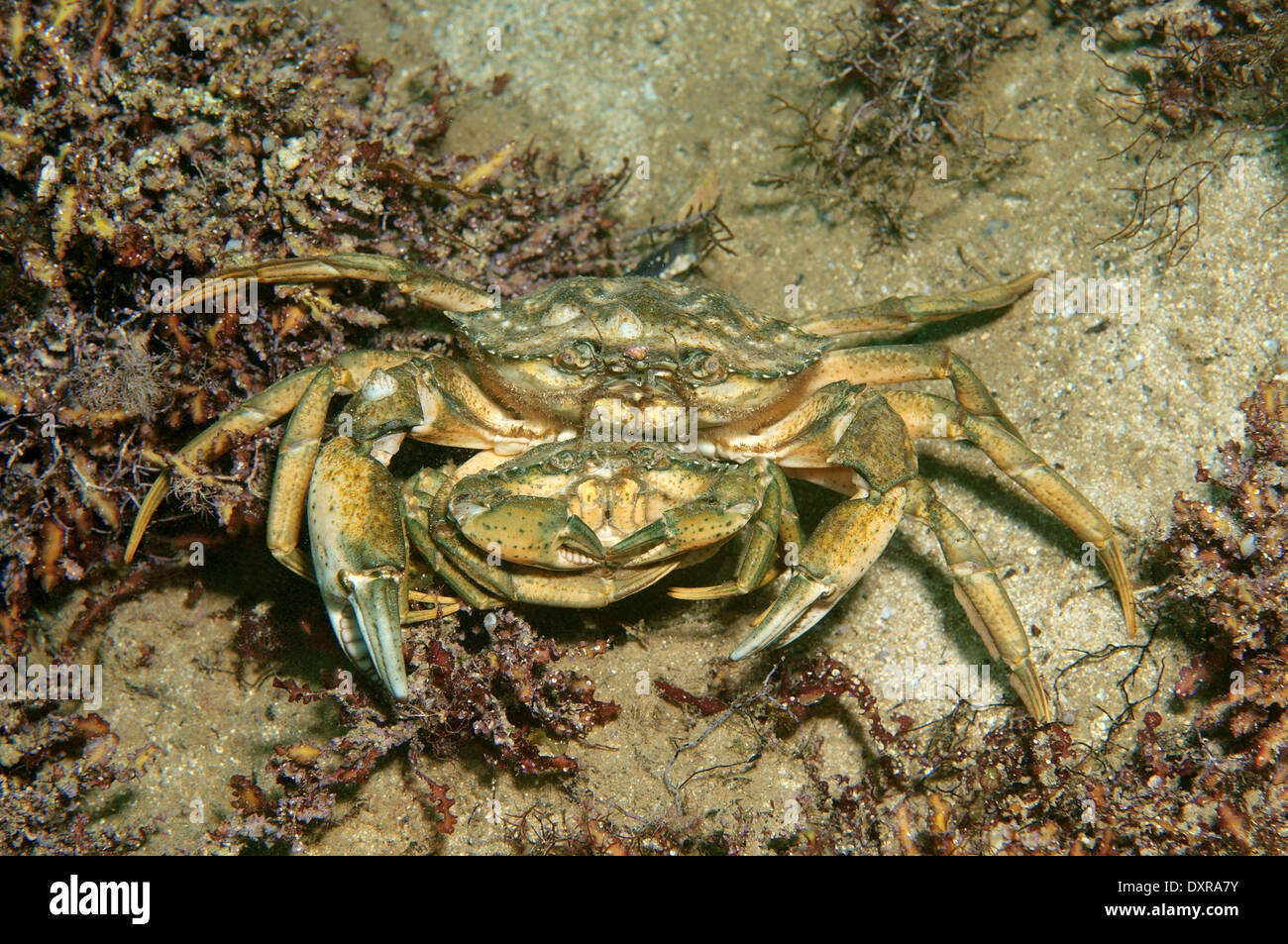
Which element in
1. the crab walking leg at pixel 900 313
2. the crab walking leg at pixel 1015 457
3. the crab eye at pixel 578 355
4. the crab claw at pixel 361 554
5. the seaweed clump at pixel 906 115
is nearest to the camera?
the crab claw at pixel 361 554

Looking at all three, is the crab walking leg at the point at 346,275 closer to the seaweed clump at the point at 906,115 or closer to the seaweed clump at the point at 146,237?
the seaweed clump at the point at 146,237

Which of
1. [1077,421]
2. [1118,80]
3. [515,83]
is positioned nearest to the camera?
[1077,421]

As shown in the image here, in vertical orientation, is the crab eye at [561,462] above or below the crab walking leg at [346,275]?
Result: below

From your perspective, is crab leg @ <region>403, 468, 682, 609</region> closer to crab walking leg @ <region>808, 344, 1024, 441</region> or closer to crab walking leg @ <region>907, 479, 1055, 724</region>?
crab walking leg @ <region>907, 479, 1055, 724</region>

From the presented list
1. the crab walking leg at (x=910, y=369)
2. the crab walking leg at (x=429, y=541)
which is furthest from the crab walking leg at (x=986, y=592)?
the crab walking leg at (x=429, y=541)

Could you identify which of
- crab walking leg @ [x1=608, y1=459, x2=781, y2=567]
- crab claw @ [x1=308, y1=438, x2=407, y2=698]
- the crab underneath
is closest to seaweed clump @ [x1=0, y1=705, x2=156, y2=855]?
the crab underneath

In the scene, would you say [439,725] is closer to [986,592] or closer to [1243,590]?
[986,592]
